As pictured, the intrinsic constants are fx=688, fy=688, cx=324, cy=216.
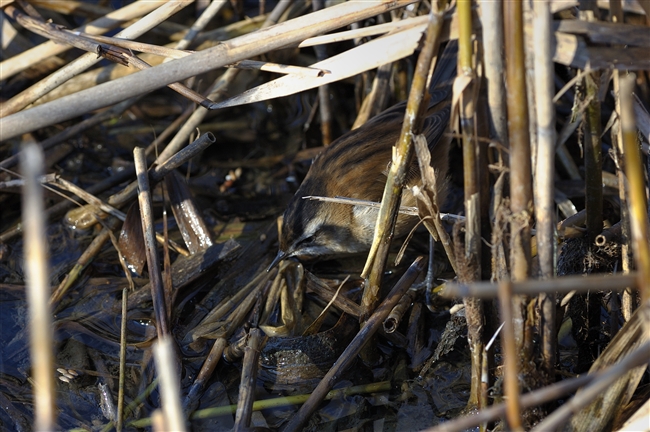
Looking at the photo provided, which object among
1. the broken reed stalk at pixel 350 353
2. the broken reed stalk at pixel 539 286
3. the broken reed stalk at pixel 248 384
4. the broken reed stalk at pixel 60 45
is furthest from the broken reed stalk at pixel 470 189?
the broken reed stalk at pixel 60 45

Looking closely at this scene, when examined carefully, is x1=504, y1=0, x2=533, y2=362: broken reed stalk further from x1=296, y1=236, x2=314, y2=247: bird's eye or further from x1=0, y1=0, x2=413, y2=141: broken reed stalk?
x1=296, y1=236, x2=314, y2=247: bird's eye

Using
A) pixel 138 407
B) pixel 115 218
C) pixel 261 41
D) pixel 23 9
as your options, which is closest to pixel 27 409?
pixel 138 407

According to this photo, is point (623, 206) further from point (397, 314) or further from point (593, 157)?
point (397, 314)

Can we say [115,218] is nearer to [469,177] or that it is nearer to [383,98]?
[383,98]

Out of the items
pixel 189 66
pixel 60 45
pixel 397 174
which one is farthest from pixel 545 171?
pixel 60 45

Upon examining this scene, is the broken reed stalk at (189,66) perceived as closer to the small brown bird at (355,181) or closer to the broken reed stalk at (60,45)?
the small brown bird at (355,181)

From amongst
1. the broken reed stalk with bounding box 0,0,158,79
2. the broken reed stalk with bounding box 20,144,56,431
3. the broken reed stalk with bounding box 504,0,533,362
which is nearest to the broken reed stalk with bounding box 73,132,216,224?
the broken reed stalk with bounding box 0,0,158,79

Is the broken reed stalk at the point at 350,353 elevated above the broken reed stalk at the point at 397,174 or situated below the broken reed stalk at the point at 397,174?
below
